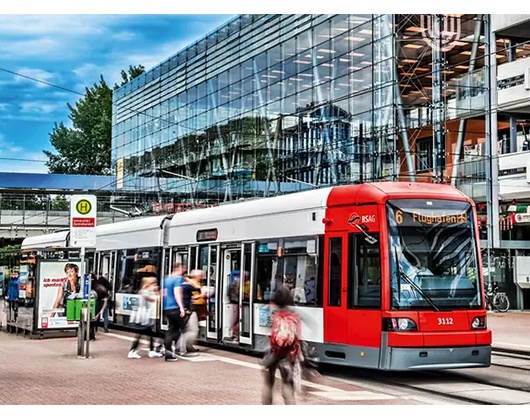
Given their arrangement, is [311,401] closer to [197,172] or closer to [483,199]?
[483,199]

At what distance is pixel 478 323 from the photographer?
14.2 meters

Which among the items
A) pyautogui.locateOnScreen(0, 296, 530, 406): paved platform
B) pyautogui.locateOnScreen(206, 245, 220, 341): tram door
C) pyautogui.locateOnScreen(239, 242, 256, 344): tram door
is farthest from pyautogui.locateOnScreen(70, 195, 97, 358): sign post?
pyautogui.locateOnScreen(239, 242, 256, 344): tram door

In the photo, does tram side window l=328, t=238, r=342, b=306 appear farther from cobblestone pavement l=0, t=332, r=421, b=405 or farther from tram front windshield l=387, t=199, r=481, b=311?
cobblestone pavement l=0, t=332, r=421, b=405

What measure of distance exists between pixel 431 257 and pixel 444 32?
26.2 metres

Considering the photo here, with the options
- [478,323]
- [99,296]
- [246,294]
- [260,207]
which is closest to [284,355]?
[478,323]

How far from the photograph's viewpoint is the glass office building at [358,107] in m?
37.1

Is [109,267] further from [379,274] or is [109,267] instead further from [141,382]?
[379,274]

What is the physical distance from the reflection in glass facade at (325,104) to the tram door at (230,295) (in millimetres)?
15561

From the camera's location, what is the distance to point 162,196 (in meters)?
59.6

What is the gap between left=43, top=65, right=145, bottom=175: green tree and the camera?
82.8 m

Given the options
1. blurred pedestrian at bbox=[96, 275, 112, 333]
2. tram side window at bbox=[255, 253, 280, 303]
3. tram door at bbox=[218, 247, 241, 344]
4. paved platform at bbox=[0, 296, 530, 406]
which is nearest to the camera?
paved platform at bbox=[0, 296, 530, 406]

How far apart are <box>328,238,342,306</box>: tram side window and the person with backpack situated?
452 centimetres

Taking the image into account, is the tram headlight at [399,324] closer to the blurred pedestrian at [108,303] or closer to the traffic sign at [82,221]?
the traffic sign at [82,221]
